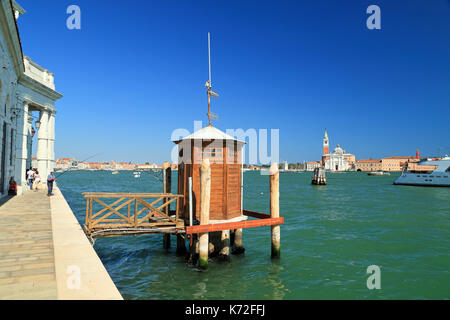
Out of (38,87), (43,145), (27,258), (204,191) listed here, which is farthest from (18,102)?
(27,258)

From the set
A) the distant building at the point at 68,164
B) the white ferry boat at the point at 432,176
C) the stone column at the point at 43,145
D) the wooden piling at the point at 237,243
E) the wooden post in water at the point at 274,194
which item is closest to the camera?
the wooden post in water at the point at 274,194

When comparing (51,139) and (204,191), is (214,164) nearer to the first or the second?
(204,191)

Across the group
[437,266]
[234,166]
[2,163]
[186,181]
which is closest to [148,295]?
[186,181]

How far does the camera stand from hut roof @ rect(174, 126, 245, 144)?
1137 cm

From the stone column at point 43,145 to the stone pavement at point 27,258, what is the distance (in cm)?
1822

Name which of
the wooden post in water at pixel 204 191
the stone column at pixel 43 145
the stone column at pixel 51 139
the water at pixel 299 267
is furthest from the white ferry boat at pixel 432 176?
the stone column at pixel 43 145

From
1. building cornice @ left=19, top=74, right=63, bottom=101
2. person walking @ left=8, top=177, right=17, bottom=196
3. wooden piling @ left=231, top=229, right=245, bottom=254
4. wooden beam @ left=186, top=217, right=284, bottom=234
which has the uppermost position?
building cornice @ left=19, top=74, right=63, bottom=101

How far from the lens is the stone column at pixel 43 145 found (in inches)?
1058

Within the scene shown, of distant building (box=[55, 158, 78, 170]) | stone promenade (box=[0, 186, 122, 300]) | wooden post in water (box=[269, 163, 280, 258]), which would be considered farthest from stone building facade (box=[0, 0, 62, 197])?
wooden post in water (box=[269, 163, 280, 258])

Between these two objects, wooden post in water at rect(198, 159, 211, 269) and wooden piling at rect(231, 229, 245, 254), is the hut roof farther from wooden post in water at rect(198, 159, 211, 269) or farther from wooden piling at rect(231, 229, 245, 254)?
wooden piling at rect(231, 229, 245, 254)

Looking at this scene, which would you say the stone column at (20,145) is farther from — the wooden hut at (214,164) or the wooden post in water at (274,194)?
the wooden post in water at (274,194)

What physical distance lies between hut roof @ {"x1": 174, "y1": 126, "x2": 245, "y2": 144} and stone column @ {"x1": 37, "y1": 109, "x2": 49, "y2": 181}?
2086cm

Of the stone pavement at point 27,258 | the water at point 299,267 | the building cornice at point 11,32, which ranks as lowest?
the water at point 299,267

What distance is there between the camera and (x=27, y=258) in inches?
246
